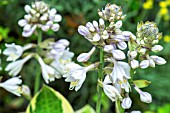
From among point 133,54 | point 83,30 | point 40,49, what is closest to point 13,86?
point 40,49

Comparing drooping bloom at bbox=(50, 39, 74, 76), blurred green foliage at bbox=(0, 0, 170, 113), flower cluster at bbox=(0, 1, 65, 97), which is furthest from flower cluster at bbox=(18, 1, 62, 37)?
blurred green foliage at bbox=(0, 0, 170, 113)

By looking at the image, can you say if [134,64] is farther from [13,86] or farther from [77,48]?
[77,48]

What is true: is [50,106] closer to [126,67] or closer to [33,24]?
[33,24]

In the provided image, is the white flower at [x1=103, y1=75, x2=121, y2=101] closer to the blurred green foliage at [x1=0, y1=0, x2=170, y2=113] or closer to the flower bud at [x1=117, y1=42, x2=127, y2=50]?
the flower bud at [x1=117, y1=42, x2=127, y2=50]

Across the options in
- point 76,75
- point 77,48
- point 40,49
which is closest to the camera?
point 76,75

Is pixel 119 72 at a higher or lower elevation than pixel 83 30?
lower

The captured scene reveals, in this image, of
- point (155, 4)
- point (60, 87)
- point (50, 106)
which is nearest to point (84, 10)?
point (60, 87)
